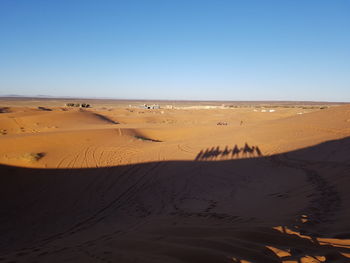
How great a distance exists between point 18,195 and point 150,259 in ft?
21.3

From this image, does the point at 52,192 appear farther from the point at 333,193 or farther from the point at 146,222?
the point at 333,193

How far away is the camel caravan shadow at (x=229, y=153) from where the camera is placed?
11203mm

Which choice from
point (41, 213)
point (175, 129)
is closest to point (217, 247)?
point (41, 213)

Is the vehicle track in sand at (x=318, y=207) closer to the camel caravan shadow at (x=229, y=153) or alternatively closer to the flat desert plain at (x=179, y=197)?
the flat desert plain at (x=179, y=197)

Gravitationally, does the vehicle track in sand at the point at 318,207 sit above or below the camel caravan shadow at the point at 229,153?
above

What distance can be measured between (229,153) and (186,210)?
5.93 metres

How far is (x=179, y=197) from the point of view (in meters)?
7.39

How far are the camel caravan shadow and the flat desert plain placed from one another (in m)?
0.08

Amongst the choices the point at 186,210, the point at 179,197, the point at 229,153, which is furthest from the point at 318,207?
the point at 229,153

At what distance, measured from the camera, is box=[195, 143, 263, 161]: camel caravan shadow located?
36.8 feet

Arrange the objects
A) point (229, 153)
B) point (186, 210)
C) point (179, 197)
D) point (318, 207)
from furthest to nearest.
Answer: point (229, 153) < point (179, 197) < point (186, 210) < point (318, 207)

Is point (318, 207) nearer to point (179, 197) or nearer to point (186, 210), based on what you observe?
point (186, 210)

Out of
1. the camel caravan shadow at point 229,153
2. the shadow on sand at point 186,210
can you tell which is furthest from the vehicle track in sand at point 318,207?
the camel caravan shadow at point 229,153

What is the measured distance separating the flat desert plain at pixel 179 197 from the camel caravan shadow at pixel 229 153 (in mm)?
78
